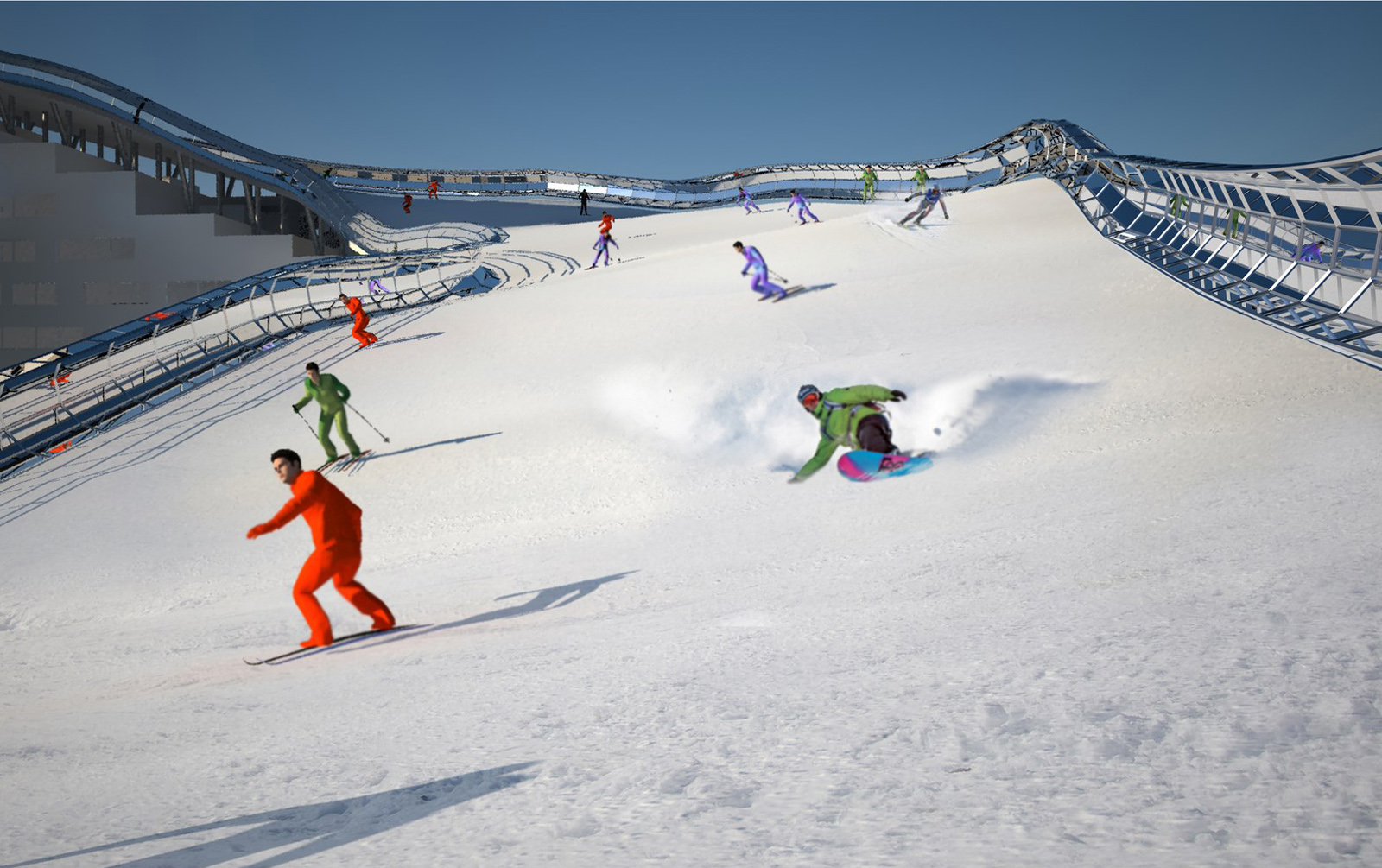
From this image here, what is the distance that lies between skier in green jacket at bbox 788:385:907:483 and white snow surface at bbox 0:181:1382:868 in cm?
45

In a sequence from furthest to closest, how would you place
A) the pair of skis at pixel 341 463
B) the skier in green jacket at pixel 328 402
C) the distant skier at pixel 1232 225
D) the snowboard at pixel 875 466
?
1. the distant skier at pixel 1232 225
2. the pair of skis at pixel 341 463
3. the skier in green jacket at pixel 328 402
4. the snowboard at pixel 875 466

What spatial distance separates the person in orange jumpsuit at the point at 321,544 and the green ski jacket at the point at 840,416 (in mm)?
4125

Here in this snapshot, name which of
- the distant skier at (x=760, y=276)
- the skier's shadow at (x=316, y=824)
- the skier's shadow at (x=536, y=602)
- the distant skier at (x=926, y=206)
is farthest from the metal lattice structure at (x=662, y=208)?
the skier's shadow at (x=316, y=824)

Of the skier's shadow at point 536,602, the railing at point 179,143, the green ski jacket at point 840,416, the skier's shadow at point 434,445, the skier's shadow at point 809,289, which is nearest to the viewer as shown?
the skier's shadow at point 536,602

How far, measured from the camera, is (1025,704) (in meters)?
3.34

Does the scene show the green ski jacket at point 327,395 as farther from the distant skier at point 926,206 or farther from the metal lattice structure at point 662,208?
the distant skier at point 926,206

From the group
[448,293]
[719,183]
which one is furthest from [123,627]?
[719,183]

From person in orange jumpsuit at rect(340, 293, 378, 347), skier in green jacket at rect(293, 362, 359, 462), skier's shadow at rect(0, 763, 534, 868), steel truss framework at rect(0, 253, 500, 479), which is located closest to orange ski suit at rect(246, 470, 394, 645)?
skier's shadow at rect(0, 763, 534, 868)

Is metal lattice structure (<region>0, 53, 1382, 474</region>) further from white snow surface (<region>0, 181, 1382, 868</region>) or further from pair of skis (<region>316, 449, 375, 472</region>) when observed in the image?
pair of skis (<region>316, 449, 375, 472</region>)

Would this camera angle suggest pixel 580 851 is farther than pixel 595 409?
No

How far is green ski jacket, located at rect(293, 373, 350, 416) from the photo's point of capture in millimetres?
10305

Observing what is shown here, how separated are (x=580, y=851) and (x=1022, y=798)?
4.52ft

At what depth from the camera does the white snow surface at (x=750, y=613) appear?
2.79 meters

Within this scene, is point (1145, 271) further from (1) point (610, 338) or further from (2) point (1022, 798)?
(2) point (1022, 798)
